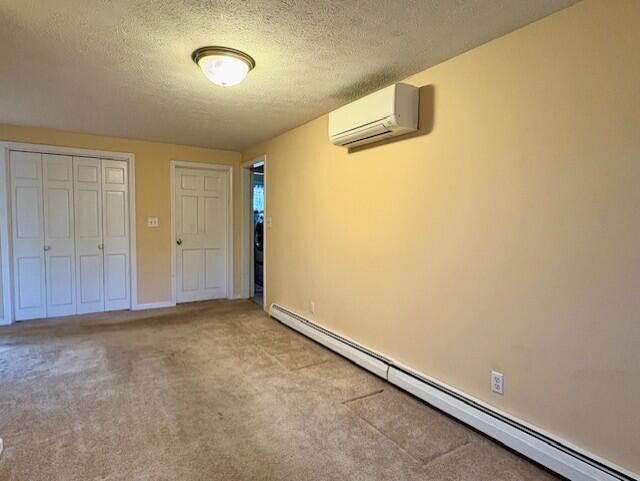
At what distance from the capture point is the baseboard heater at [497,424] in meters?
1.71

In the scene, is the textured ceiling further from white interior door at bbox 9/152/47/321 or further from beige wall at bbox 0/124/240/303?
beige wall at bbox 0/124/240/303

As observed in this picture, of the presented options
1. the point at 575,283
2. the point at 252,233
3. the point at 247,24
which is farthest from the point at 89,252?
the point at 575,283

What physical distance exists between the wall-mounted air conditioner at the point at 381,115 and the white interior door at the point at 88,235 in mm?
3470

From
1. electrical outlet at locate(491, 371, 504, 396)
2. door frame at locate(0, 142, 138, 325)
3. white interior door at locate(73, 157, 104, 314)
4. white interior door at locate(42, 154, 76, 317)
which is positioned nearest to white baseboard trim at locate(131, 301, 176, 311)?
white interior door at locate(73, 157, 104, 314)

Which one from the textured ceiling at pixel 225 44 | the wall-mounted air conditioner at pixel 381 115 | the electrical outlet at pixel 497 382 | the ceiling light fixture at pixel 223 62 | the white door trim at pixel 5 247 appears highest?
the textured ceiling at pixel 225 44

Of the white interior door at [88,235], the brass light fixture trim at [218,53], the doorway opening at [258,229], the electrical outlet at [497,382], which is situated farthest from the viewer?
the doorway opening at [258,229]

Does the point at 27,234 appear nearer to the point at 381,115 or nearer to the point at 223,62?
the point at 223,62

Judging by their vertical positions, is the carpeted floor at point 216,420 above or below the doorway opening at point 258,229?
below

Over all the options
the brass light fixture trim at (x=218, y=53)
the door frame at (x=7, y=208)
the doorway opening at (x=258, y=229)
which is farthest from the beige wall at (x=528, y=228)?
the door frame at (x=7, y=208)

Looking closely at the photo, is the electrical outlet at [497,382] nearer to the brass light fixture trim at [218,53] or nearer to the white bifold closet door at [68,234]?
the brass light fixture trim at [218,53]

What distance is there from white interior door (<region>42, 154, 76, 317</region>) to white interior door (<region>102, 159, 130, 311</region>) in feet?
1.20

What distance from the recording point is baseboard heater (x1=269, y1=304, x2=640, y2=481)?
5.62 ft

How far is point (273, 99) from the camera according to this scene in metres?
3.22

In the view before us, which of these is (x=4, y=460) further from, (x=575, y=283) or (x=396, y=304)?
(x=575, y=283)
